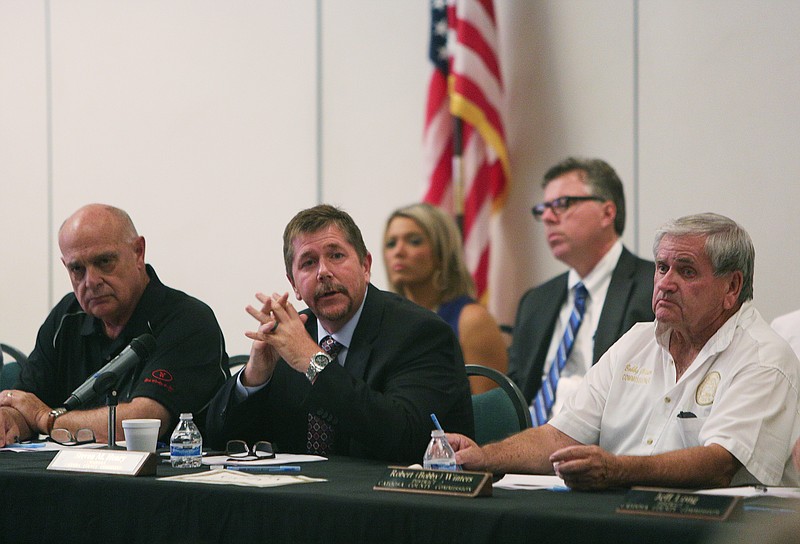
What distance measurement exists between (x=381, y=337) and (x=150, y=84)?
411 cm

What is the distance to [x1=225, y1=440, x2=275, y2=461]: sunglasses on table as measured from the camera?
102 inches

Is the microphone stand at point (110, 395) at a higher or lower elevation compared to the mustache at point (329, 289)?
lower

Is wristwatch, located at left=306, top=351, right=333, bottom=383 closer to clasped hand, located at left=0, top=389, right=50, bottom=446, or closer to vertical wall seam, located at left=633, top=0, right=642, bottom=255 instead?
clasped hand, located at left=0, top=389, right=50, bottom=446

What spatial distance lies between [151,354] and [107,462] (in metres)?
1.01

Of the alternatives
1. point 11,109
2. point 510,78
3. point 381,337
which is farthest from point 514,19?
point 11,109

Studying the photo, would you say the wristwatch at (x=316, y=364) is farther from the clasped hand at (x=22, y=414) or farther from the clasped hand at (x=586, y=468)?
the clasped hand at (x=22, y=414)

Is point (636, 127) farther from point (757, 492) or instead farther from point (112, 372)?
point (757, 492)

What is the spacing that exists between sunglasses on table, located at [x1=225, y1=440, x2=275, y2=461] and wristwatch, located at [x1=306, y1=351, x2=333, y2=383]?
0.21 meters

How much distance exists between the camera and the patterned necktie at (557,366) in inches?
166

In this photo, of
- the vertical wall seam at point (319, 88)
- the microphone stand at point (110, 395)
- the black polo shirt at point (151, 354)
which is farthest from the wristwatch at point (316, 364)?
the vertical wall seam at point (319, 88)

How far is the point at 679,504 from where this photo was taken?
1.69 m

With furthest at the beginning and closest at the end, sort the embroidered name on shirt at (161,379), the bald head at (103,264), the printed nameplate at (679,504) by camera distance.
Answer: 1. the bald head at (103,264)
2. the embroidered name on shirt at (161,379)
3. the printed nameplate at (679,504)

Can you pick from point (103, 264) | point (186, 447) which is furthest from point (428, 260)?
point (186, 447)

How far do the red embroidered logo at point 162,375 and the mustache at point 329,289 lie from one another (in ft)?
2.00
